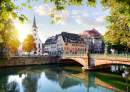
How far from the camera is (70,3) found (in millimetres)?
5047

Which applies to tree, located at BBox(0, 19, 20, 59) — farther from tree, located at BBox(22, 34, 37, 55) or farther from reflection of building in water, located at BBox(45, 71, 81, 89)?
reflection of building in water, located at BBox(45, 71, 81, 89)

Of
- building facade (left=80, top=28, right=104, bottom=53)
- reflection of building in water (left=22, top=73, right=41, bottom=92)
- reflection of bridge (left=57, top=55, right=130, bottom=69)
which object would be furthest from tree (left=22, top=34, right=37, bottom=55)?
building facade (left=80, top=28, right=104, bottom=53)

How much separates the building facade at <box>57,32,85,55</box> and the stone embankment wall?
433 inches

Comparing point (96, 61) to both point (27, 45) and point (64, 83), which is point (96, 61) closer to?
point (64, 83)

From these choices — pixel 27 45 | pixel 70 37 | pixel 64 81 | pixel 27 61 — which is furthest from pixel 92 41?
pixel 64 81

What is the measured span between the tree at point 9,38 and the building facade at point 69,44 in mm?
26901

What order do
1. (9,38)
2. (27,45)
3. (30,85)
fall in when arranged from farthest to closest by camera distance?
(27,45)
(9,38)
(30,85)

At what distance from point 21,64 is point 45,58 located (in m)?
9.85

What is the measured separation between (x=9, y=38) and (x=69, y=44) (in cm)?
3164

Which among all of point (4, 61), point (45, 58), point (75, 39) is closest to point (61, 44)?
point (75, 39)

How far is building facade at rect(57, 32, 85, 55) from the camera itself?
178 feet

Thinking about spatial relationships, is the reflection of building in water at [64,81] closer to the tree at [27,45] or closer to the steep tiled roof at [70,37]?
the tree at [27,45]

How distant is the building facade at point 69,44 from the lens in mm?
54281

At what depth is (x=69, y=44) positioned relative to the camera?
5547cm
